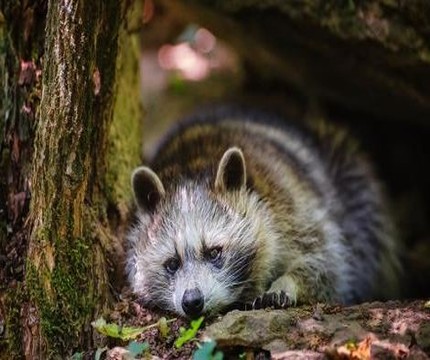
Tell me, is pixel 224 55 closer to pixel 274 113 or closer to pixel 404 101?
pixel 274 113

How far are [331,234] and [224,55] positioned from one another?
3957 millimetres

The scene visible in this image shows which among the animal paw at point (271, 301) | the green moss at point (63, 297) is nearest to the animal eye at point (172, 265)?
the animal paw at point (271, 301)

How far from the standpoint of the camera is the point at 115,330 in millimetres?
4020

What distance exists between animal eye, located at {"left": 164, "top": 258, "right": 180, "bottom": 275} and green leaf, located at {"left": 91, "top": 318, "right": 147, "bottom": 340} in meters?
0.53

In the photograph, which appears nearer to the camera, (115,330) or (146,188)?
(115,330)

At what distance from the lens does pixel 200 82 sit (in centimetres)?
852

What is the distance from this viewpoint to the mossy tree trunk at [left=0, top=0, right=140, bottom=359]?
3.97 metres

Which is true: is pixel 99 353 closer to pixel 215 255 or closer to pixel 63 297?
pixel 63 297

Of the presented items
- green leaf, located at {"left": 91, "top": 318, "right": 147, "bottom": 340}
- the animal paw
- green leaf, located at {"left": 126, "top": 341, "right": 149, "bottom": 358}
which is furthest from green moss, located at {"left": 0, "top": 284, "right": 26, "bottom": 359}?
the animal paw

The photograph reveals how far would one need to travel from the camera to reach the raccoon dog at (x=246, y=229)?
14.7 ft

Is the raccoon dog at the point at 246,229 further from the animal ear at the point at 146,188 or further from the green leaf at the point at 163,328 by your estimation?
the green leaf at the point at 163,328

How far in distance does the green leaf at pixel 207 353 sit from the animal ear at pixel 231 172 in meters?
1.30

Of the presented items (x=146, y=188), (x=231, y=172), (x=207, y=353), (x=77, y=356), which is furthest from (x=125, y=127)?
(x=207, y=353)

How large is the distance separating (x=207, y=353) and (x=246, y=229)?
3.95ft
